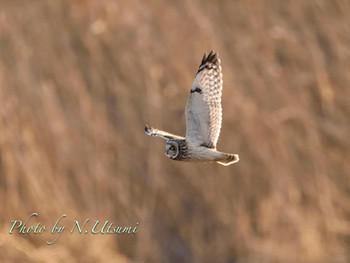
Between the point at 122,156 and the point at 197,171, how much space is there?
609 mm

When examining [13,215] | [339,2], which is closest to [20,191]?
[13,215]

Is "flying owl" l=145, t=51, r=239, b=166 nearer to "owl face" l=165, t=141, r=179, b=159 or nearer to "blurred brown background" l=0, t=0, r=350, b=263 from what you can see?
"owl face" l=165, t=141, r=179, b=159

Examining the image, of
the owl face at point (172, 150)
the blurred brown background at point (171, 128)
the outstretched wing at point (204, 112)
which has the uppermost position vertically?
the blurred brown background at point (171, 128)

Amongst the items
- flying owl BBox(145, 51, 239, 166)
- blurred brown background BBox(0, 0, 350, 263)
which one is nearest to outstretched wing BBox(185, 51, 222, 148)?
flying owl BBox(145, 51, 239, 166)

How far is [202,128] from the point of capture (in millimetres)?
3457

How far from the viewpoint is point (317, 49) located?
6.70 meters

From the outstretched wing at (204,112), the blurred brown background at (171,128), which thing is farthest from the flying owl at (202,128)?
the blurred brown background at (171,128)

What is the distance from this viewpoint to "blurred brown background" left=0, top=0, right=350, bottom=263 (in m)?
6.11

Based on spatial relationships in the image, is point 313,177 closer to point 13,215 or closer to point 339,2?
point 339,2

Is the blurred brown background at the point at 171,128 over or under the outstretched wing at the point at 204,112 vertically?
over

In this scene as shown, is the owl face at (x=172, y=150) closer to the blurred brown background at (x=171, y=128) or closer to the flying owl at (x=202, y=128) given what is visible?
the flying owl at (x=202, y=128)

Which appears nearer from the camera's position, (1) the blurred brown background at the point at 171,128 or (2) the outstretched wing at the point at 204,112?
(2) the outstretched wing at the point at 204,112

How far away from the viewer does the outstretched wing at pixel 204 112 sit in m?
3.45

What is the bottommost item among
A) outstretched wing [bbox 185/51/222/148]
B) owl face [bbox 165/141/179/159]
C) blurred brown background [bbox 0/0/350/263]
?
owl face [bbox 165/141/179/159]
